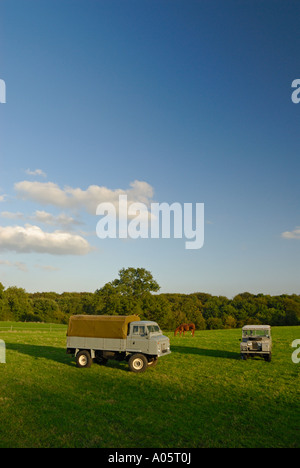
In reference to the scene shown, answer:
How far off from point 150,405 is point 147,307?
60.3 meters

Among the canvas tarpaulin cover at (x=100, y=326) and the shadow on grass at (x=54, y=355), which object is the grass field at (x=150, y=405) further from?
the canvas tarpaulin cover at (x=100, y=326)

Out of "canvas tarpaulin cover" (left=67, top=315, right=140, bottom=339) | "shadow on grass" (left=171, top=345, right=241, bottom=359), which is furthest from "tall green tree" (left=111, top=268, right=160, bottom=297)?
"canvas tarpaulin cover" (left=67, top=315, right=140, bottom=339)

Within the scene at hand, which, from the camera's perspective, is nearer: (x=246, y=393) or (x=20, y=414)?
(x=20, y=414)

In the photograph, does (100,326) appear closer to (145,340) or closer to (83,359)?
(83,359)

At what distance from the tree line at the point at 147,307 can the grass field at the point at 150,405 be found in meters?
49.3

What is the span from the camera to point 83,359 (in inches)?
803

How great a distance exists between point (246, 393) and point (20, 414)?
373 inches

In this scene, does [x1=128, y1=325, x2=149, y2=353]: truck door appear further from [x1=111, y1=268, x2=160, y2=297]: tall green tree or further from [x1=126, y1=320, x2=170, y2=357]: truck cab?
[x1=111, y1=268, x2=160, y2=297]: tall green tree

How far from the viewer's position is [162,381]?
54.8 ft

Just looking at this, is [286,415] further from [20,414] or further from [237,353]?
[237,353]

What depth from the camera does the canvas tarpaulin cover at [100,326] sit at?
771 inches

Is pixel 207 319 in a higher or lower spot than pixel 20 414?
lower
